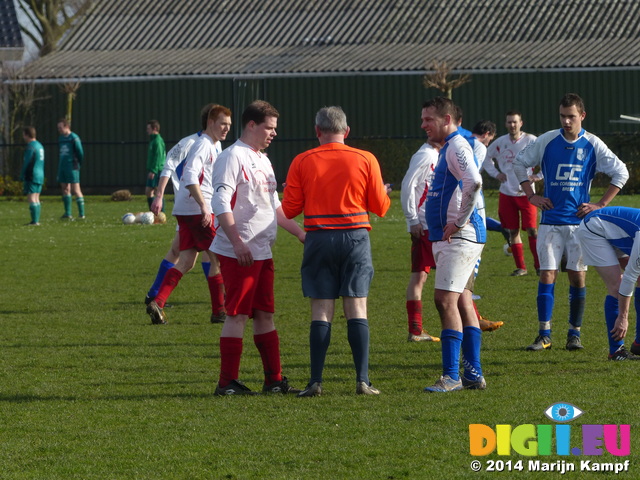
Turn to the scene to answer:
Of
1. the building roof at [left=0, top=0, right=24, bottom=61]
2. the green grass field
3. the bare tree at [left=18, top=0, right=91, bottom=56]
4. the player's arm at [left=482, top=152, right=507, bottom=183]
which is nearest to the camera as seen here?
the green grass field

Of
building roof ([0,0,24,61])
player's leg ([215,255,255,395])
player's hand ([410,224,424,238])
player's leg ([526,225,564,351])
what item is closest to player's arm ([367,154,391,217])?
player's leg ([215,255,255,395])

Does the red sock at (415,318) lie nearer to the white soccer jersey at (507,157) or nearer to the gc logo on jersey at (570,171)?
the gc logo on jersey at (570,171)

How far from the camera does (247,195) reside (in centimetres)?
751

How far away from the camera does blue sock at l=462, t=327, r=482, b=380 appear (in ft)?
24.8

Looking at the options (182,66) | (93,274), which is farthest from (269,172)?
(182,66)

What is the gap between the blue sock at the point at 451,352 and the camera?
751 cm

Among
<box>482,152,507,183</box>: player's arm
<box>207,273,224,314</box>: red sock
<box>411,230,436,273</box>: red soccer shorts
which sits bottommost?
<box>207,273,224,314</box>: red sock

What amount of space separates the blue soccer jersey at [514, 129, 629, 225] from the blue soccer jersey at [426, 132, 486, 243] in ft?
5.36

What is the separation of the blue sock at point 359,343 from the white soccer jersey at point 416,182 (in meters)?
1.94

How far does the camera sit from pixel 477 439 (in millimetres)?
6059

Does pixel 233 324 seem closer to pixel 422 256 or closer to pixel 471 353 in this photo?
pixel 471 353

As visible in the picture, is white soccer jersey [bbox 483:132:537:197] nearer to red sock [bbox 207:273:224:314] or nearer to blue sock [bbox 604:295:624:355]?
red sock [bbox 207:273:224:314]

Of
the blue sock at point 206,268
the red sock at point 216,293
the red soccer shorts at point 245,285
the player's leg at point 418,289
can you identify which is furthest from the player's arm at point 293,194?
the blue sock at point 206,268

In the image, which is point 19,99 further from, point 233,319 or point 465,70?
point 233,319
